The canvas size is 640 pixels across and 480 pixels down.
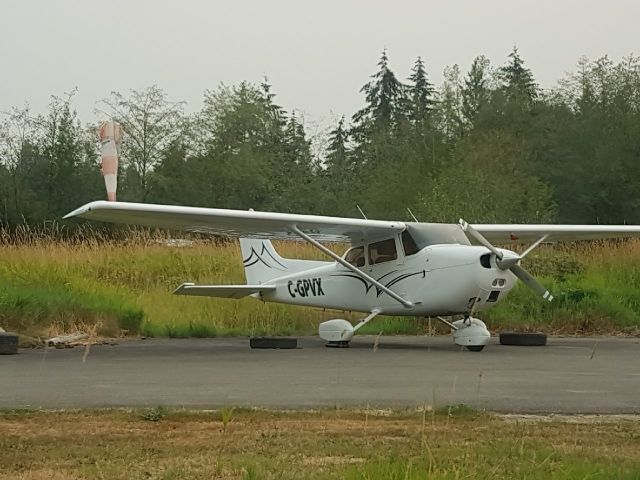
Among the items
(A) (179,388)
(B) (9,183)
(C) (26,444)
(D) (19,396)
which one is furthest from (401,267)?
(B) (9,183)

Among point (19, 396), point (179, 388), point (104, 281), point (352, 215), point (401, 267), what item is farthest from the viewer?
point (352, 215)

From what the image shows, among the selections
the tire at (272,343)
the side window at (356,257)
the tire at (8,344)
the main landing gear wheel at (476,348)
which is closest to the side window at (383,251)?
the side window at (356,257)

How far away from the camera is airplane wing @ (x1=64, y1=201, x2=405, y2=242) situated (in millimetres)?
14164

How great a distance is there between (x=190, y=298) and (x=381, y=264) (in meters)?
6.16

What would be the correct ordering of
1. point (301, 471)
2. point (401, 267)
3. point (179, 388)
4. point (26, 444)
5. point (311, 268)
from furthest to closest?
point (311, 268) → point (401, 267) → point (179, 388) → point (26, 444) → point (301, 471)

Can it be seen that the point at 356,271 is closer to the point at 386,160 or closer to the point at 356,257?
the point at 356,257

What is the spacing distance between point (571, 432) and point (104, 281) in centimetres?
1756

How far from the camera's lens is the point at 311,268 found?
18891 mm

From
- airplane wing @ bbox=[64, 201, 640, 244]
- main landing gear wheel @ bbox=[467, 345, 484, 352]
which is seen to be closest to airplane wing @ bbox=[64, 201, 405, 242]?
airplane wing @ bbox=[64, 201, 640, 244]

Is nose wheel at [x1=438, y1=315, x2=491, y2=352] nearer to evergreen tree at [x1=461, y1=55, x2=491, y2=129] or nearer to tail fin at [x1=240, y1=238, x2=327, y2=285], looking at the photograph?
tail fin at [x1=240, y1=238, x2=327, y2=285]

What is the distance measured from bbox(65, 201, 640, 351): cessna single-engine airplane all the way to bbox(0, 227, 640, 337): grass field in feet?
5.14

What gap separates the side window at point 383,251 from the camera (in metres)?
16.6

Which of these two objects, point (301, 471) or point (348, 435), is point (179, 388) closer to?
point (348, 435)

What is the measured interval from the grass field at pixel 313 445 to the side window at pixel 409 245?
9.33 m
